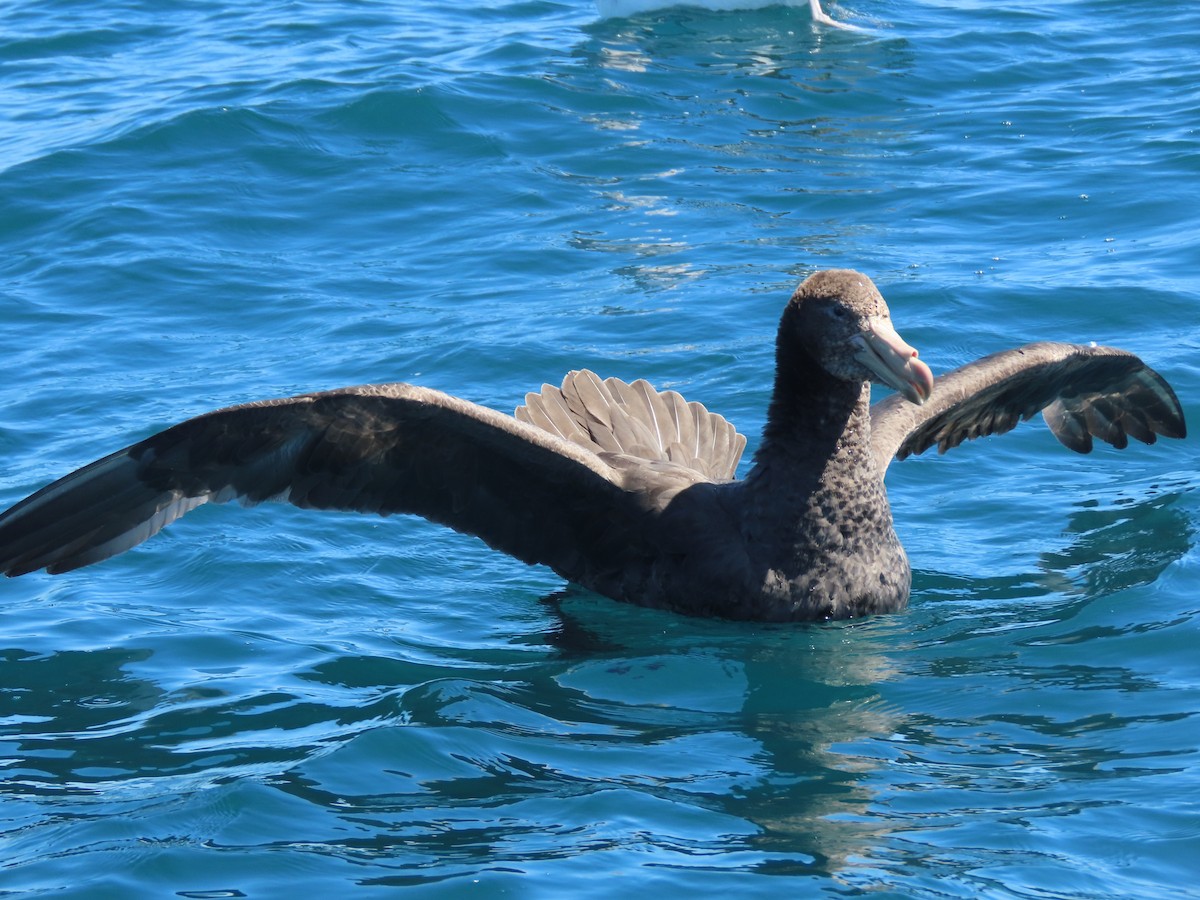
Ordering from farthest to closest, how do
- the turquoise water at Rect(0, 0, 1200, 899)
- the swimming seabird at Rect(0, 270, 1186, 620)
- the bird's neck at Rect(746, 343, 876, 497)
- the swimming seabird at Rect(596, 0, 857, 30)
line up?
the swimming seabird at Rect(596, 0, 857, 30)
the bird's neck at Rect(746, 343, 876, 497)
the swimming seabird at Rect(0, 270, 1186, 620)
the turquoise water at Rect(0, 0, 1200, 899)

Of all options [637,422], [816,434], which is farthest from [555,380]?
[816,434]

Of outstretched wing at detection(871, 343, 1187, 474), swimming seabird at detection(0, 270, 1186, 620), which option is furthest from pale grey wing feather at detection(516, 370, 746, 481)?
outstretched wing at detection(871, 343, 1187, 474)

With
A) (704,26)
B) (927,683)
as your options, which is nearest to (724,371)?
(927,683)

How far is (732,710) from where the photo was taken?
6.27 meters

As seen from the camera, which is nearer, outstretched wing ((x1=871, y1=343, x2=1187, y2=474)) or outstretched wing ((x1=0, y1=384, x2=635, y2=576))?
outstretched wing ((x1=0, y1=384, x2=635, y2=576))

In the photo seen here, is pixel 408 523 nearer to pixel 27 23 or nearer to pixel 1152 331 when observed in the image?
pixel 1152 331

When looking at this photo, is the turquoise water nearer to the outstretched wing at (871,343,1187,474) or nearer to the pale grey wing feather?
the outstretched wing at (871,343,1187,474)

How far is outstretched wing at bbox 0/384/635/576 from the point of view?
681 centimetres

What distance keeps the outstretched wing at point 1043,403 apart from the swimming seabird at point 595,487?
0.53 m

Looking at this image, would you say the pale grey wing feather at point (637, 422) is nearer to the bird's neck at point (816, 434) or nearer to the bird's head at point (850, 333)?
the bird's neck at point (816, 434)

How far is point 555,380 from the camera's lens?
9.74 meters

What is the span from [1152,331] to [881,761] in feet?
16.2

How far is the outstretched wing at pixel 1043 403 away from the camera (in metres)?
7.82

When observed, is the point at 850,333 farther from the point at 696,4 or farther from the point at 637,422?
the point at 696,4
